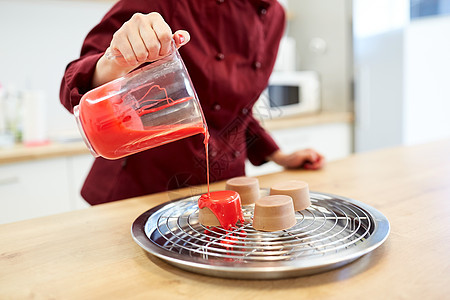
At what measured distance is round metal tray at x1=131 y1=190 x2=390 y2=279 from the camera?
0.58 metres

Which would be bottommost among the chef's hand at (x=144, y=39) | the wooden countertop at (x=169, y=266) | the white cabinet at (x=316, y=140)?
the white cabinet at (x=316, y=140)

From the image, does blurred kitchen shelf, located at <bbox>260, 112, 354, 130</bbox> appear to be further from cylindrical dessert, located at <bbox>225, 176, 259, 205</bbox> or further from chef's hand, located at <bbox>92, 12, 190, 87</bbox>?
chef's hand, located at <bbox>92, 12, 190, 87</bbox>

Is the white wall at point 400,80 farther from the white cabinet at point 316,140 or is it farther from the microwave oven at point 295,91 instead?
the microwave oven at point 295,91

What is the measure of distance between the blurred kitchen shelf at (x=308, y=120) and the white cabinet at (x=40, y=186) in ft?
3.53

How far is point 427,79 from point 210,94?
2.08m

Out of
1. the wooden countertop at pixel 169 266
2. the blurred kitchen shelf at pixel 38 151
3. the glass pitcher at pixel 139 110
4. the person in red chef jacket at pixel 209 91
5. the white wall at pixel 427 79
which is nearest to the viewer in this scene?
the wooden countertop at pixel 169 266

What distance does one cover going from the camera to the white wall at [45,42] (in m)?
2.37

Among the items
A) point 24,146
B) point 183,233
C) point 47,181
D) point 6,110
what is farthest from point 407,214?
point 6,110

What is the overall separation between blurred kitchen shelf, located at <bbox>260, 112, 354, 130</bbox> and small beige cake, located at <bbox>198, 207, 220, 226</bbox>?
1.82m

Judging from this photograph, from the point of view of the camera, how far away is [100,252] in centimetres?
71

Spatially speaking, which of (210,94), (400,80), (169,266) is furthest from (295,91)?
(169,266)

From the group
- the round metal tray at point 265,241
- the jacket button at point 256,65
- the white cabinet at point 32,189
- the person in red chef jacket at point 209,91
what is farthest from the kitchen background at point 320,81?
the round metal tray at point 265,241

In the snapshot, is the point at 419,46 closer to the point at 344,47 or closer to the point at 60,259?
the point at 344,47

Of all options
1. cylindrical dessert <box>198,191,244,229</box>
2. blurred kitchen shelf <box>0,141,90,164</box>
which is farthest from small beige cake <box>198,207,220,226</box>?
blurred kitchen shelf <box>0,141,90,164</box>
